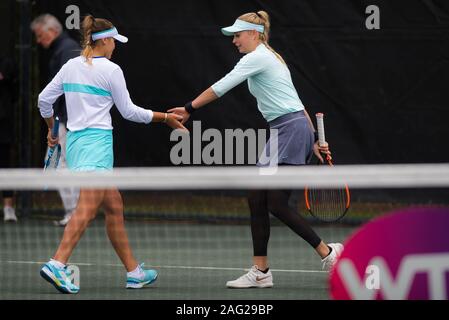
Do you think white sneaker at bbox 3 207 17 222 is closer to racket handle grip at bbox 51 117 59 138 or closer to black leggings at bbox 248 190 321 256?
racket handle grip at bbox 51 117 59 138

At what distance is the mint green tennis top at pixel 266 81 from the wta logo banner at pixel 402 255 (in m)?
3.79

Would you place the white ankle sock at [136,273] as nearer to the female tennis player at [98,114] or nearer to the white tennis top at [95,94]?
the female tennis player at [98,114]

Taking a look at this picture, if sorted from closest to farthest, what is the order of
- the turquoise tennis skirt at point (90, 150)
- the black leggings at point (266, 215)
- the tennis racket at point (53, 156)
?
the turquoise tennis skirt at point (90, 150), the black leggings at point (266, 215), the tennis racket at point (53, 156)

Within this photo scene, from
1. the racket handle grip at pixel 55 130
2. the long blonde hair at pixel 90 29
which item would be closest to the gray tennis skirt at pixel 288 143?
the long blonde hair at pixel 90 29

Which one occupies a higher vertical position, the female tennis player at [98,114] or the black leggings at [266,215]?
the female tennis player at [98,114]

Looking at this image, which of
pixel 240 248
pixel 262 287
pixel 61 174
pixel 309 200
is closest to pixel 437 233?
pixel 61 174

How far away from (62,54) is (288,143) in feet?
12.7

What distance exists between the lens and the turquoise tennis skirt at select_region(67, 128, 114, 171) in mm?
8234

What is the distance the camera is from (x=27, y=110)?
13070 millimetres

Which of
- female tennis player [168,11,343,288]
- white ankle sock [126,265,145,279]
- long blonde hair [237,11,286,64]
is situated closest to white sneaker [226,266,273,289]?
female tennis player [168,11,343,288]

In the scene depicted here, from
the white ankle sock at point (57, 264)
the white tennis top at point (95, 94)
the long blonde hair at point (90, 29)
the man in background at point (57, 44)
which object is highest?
the man in background at point (57, 44)

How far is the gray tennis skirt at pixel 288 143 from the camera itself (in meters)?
8.65

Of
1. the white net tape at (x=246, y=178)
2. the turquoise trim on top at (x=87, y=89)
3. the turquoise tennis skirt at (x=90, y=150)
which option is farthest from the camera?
the turquoise trim on top at (x=87, y=89)

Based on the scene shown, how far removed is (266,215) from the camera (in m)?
8.55
